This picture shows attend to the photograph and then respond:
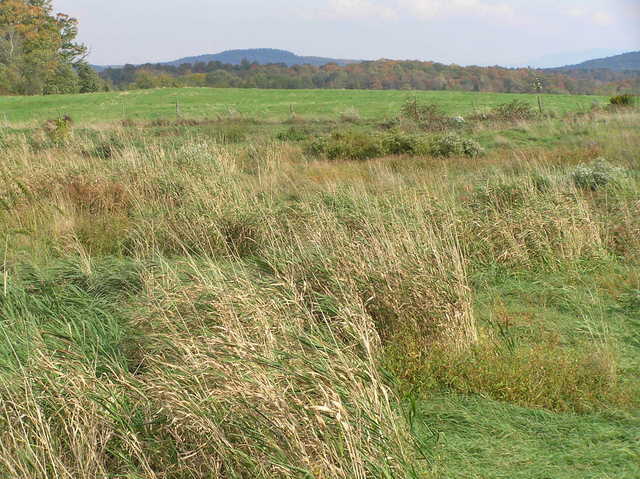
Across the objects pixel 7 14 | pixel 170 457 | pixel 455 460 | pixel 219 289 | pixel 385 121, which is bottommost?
pixel 455 460

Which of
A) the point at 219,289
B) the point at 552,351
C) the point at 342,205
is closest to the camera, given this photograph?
the point at 219,289

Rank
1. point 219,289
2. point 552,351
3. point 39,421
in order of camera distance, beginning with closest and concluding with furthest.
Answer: point 39,421 < point 219,289 < point 552,351

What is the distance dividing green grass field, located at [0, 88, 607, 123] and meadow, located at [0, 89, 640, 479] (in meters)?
20.3

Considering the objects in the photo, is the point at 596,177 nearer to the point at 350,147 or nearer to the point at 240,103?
the point at 350,147

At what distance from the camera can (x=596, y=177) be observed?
9344 mm

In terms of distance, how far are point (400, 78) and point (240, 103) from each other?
1371 inches

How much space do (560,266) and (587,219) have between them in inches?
35.1

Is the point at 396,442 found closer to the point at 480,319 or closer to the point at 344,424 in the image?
the point at 344,424

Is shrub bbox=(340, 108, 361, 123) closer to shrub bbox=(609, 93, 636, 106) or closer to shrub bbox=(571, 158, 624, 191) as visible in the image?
shrub bbox=(609, 93, 636, 106)

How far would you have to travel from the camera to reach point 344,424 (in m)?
2.66

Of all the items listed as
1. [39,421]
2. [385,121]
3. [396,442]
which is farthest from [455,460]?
[385,121]

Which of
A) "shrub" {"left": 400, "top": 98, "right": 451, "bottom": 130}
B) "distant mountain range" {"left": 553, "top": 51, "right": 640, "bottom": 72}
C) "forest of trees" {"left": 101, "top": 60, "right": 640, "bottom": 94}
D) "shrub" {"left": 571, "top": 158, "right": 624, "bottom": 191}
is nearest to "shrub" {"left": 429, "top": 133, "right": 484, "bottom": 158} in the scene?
→ "shrub" {"left": 571, "top": 158, "right": 624, "bottom": 191}

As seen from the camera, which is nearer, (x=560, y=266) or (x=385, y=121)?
(x=560, y=266)

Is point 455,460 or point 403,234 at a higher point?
point 403,234
